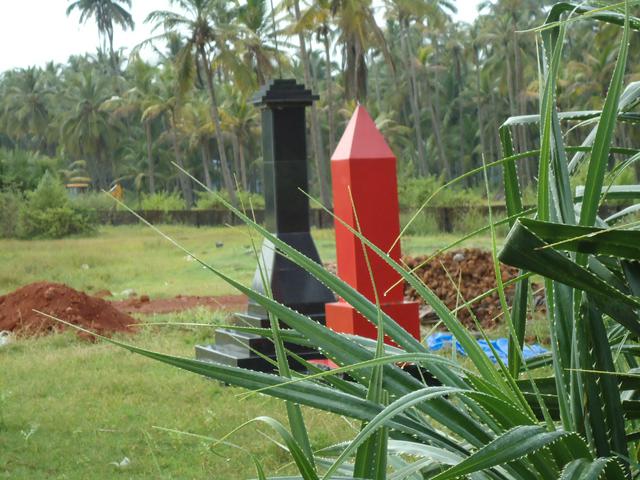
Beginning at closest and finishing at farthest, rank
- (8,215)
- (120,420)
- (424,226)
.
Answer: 1. (120,420)
2. (424,226)
3. (8,215)

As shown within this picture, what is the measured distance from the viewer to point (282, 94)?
8.13m

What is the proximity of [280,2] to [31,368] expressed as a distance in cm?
3137

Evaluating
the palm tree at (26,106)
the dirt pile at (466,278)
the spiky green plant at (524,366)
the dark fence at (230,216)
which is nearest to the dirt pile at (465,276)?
the dirt pile at (466,278)

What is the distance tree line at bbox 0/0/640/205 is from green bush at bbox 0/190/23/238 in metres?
7.65

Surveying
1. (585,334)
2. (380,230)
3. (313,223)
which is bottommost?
(313,223)

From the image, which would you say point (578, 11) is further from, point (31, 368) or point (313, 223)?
point (313, 223)

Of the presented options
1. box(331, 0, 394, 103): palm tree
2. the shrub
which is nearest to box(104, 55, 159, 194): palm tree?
box(331, 0, 394, 103): palm tree

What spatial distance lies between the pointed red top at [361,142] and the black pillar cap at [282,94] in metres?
1.22

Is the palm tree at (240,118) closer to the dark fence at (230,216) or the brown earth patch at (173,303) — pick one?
the dark fence at (230,216)

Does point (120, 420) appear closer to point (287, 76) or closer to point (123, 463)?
point (123, 463)

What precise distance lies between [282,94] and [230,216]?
25.4 meters

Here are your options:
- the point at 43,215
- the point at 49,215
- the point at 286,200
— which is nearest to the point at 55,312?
the point at 286,200

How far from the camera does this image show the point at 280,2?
3812cm

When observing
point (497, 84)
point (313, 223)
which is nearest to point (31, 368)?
point (313, 223)
